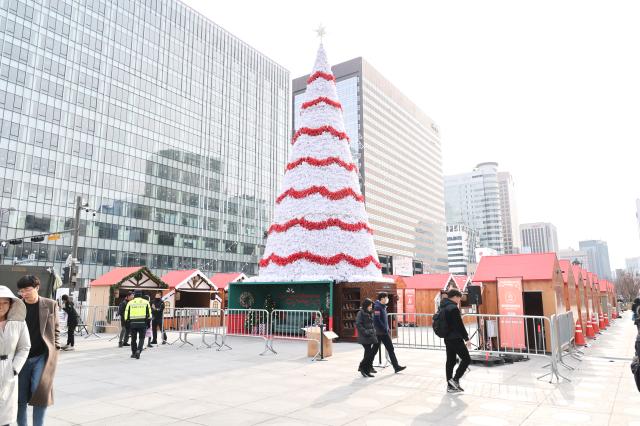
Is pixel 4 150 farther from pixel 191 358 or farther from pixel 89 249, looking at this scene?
pixel 191 358

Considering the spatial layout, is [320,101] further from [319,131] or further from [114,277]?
[114,277]

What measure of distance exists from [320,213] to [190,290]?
36.1 ft

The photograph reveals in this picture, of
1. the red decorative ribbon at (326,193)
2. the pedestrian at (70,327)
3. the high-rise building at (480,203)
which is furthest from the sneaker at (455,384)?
the high-rise building at (480,203)

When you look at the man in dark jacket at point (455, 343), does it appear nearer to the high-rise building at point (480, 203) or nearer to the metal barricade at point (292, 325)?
the metal barricade at point (292, 325)

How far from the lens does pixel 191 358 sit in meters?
11.7

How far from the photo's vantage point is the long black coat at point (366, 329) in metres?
9.17

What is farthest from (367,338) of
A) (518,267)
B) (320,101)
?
(320,101)

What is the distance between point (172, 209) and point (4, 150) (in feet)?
80.9

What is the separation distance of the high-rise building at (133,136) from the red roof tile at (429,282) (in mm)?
45544

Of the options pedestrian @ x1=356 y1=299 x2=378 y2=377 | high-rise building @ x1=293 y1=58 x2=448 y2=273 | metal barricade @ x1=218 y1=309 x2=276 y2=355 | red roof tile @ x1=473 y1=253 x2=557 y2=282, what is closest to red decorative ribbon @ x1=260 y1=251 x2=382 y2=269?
metal barricade @ x1=218 y1=309 x2=276 y2=355

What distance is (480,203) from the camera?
7146 inches

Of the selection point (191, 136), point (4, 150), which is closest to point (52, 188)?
point (4, 150)

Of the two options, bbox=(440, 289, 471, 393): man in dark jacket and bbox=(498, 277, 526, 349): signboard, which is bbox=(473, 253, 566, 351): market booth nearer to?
bbox=(498, 277, 526, 349): signboard

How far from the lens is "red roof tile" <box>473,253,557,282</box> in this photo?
13.3m
